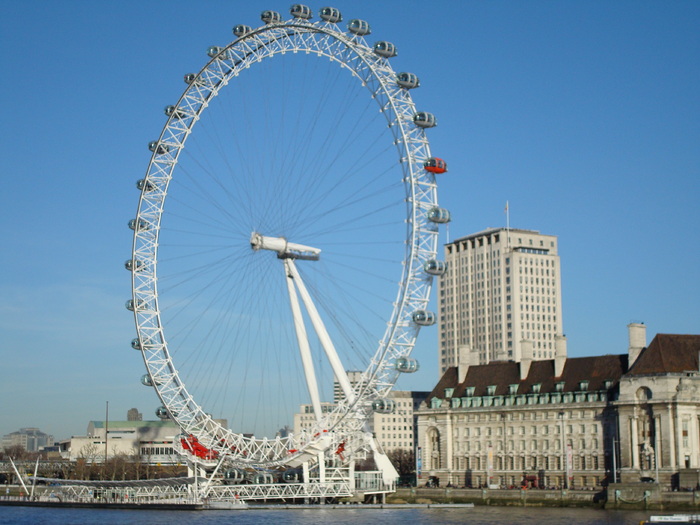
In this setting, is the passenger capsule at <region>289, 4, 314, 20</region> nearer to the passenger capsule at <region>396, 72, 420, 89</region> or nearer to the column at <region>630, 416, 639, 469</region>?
the passenger capsule at <region>396, 72, 420, 89</region>

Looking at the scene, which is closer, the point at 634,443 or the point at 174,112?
the point at 174,112

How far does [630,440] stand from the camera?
320ft

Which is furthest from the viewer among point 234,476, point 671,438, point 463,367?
point 463,367

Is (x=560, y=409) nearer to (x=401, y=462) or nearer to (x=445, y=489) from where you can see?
(x=445, y=489)

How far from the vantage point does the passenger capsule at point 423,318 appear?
254ft

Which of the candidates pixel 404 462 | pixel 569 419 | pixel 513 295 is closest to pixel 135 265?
pixel 569 419

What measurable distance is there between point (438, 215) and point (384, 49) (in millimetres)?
12918

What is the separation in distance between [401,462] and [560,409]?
71059mm

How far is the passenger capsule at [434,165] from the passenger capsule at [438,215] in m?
2.86

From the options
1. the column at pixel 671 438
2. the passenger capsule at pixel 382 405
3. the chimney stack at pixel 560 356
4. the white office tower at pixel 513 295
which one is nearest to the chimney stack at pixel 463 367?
the chimney stack at pixel 560 356

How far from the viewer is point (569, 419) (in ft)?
349

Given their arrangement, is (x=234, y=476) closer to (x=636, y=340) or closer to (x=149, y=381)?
(x=149, y=381)

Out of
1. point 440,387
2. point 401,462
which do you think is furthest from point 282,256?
point 401,462

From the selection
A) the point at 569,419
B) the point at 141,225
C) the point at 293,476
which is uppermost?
the point at 141,225
